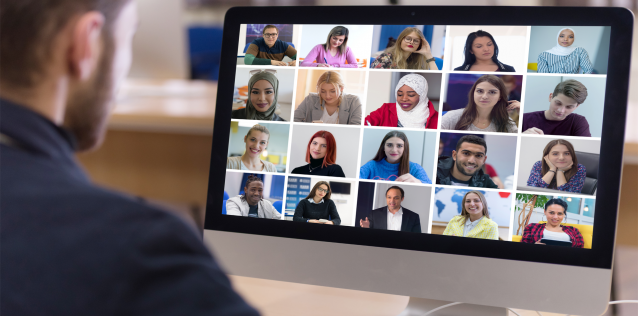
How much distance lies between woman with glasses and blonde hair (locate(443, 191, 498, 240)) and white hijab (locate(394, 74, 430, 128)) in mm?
120

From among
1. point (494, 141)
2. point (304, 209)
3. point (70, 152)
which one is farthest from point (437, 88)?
point (70, 152)

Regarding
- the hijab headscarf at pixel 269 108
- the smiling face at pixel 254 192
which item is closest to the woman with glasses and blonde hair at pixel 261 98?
the hijab headscarf at pixel 269 108

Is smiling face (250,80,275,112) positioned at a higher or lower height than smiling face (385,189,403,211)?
higher

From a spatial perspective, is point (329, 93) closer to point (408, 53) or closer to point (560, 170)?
point (408, 53)

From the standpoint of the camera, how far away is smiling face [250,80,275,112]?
2.10ft

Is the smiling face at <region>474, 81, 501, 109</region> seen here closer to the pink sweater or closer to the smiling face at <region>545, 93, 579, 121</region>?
the smiling face at <region>545, 93, 579, 121</region>

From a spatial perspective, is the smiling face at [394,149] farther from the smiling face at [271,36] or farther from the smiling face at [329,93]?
the smiling face at [271,36]

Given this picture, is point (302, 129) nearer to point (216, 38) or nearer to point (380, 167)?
point (380, 167)

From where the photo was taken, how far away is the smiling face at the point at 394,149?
1.92ft

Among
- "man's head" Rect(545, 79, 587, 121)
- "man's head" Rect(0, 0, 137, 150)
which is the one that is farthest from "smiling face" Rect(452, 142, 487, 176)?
"man's head" Rect(0, 0, 137, 150)

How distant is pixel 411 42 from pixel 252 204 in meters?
0.34

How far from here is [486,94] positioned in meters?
0.57

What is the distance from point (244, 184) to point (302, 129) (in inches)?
4.9

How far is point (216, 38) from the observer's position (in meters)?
2.48
